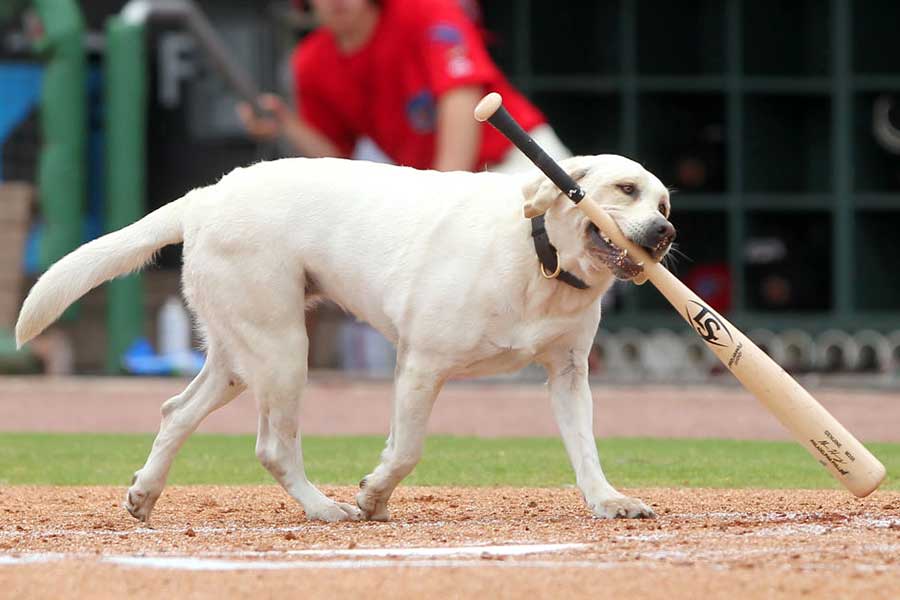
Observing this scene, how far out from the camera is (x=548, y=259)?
7.05 meters

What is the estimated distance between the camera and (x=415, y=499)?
8.38 meters

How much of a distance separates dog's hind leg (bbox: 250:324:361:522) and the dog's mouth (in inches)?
50.3

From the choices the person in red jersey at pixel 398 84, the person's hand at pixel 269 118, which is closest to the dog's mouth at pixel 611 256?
the person in red jersey at pixel 398 84

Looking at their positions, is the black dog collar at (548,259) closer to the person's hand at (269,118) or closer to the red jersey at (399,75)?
the red jersey at (399,75)

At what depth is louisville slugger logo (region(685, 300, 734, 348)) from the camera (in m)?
7.46

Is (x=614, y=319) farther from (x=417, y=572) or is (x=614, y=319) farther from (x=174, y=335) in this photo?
(x=417, y=572)

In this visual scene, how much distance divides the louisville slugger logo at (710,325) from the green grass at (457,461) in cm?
175

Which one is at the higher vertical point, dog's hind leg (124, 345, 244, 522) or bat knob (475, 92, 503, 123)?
bat knob (475, 92, 503, 123)

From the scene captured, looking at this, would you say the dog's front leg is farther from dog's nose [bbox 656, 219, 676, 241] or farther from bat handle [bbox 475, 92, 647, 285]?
dog's nose [bbox 656, 219, 676, 241]

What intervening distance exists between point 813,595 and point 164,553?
2.26 metres

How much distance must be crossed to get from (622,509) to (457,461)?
360 cm

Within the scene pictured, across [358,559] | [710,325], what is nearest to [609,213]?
[710,325]

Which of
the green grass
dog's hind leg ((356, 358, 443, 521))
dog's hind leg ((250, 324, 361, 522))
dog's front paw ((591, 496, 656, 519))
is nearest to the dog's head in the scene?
dog's hind leg ((356, 358, 443, 521))

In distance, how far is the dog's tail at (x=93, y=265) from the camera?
760cm
